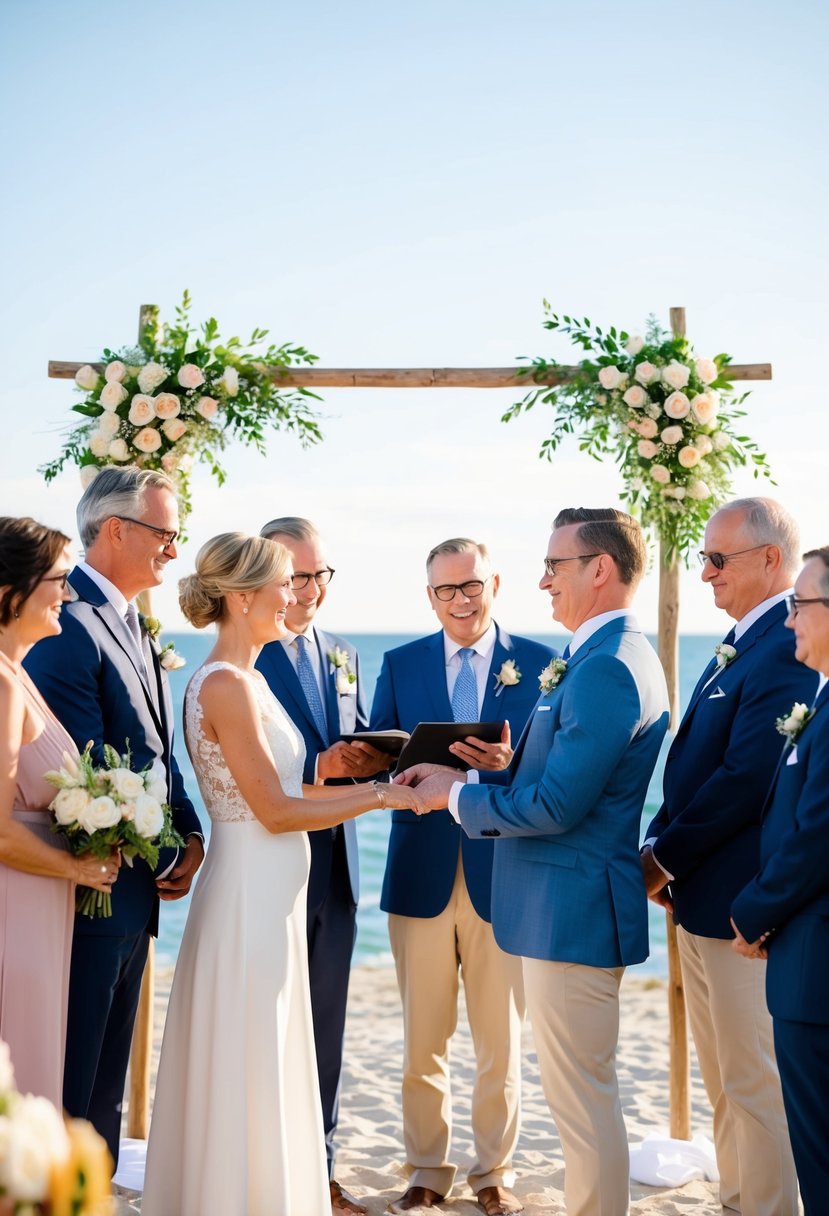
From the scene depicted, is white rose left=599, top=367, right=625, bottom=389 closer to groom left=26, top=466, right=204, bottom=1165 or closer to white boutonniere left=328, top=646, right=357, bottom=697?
white boutonniere left=328, top=646, right=357, bottom=697

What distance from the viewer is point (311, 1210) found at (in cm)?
410

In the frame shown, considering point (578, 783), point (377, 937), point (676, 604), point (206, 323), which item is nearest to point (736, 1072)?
point (578, 783)

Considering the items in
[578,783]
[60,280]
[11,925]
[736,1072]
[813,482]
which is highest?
[813,482]

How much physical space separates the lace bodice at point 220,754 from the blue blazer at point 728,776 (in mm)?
1471

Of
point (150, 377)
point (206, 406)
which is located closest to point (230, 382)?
point (206, 406)

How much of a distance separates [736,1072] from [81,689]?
108 inches

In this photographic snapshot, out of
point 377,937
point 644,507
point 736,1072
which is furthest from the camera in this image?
point 377,937

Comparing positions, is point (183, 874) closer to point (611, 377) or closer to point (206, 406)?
point (206, 406)

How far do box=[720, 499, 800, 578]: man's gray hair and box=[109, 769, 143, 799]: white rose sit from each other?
2.49 metres

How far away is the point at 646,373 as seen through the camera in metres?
5.95

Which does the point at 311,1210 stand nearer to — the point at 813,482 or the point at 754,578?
the point at 754,578

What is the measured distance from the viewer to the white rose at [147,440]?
5.91m

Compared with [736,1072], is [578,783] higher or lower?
higher

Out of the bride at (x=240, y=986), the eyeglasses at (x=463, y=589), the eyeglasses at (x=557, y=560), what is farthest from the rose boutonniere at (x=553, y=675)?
the eyeglasses at (x=463, y=589)
